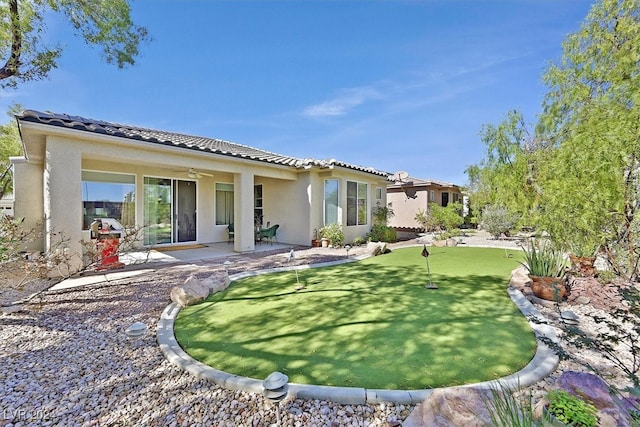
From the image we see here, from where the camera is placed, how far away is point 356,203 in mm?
16109

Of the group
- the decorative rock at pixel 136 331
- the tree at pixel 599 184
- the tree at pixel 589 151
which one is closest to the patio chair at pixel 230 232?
the decorative rock at pixel 136 331

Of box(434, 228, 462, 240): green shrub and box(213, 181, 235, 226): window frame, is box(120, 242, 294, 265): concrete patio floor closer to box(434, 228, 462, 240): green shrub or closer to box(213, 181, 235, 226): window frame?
box(213, 181, 235, 226): window frame

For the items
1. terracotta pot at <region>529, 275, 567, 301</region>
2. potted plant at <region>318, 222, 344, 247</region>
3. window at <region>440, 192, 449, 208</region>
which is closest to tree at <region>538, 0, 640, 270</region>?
terracotta pot at <region>529, 275, 567, 301</region>

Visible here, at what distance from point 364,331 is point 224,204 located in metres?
12.4

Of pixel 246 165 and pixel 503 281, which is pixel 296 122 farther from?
pixel 503 281

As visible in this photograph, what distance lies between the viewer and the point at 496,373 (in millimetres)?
3344

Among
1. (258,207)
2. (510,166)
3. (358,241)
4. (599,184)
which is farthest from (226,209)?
(510,166)

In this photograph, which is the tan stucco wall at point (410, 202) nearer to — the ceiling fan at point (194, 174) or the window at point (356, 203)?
the window at point (356, 203)

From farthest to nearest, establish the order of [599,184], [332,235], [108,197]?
[332,235]
[108,197]
[599,184]

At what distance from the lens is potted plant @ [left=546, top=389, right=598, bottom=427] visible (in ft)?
6.81

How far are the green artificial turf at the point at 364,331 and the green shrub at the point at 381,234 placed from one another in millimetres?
8471

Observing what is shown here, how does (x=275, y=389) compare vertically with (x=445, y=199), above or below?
below

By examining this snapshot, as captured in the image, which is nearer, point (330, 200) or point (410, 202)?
point (330, 200)

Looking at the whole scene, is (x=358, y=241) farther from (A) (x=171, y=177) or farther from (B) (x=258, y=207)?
(A) (x=171, y=177)
